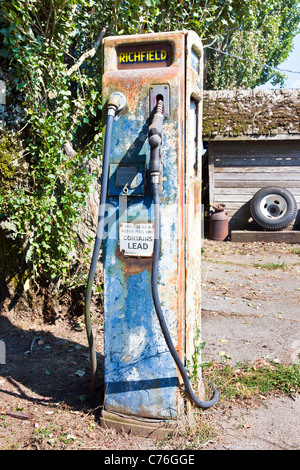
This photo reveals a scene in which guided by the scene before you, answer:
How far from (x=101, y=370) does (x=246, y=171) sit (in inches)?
357

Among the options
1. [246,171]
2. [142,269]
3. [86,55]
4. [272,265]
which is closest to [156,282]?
[142,269]

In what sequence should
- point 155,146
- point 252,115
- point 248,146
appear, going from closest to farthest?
point 155,146, point 252,115, point 248,146

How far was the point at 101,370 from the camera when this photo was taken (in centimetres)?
373

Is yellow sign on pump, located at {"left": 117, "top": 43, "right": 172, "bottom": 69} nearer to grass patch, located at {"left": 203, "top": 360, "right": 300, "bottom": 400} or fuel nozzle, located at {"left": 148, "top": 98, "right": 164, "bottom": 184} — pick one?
fuel nozzle, located at {"left": 148, "top": 98, "right": 164, "bottom": 184}

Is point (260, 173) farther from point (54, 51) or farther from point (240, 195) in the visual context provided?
point (54, 51)

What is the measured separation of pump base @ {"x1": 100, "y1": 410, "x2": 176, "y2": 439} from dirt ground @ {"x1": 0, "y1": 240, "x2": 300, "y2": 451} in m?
0.04

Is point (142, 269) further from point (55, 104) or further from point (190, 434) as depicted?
point (55, 104)

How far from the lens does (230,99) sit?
11.7 metres

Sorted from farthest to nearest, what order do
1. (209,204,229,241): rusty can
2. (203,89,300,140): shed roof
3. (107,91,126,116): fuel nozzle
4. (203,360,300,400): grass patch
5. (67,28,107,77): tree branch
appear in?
(209,204,229,241): rusty can → (203,89,300,140): shed roof → (67,28,107,77): tree branch → (203,360,300,400): grass patch → (107,91,126,116): fuel nozzle

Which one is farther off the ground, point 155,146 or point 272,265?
point 155,146

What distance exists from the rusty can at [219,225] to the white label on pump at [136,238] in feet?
28.5

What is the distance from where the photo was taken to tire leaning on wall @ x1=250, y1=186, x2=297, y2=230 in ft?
36.5

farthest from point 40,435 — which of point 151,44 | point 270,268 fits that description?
point 270,268

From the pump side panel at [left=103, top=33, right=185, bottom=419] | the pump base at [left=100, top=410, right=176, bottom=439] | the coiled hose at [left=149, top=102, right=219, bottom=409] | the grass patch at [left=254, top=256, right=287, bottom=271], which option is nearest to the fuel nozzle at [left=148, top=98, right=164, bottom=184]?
the coiled hose at [left=149, top=102, right=219, bottom=409]
